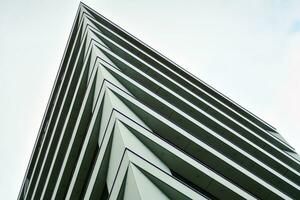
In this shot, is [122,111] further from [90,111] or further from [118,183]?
[90,111]

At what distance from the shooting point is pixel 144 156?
A: 10125mm

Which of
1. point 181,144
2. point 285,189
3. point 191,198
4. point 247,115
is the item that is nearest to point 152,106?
Answer: point 181,144

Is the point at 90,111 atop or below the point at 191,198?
atop

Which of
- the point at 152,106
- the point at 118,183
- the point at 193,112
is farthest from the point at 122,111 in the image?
the point at 193,112

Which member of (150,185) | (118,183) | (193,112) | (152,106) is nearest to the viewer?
(150,185)

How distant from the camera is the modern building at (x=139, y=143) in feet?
32.8

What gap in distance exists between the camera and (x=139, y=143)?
423 inches

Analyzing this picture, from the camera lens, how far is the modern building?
9.98 metres

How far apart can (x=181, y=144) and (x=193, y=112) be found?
592cm

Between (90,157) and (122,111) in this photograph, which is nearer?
(122,111)

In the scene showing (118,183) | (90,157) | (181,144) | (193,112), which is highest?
(193,112)

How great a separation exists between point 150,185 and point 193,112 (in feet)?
40.8

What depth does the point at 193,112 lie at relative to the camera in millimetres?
20984

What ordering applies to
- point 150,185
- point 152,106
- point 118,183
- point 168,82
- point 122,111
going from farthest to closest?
point 168,82, point 152,106, point 122,111, point 118,183, point 150,185
